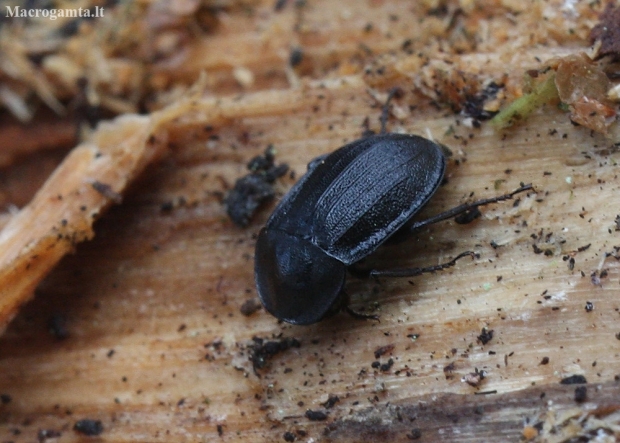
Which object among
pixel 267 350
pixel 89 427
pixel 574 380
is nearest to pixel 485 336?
pixel 574 380

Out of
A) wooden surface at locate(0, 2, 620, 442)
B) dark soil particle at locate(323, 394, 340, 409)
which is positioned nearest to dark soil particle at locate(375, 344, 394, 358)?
wooden surface at locate(0, 2, 620, 442)

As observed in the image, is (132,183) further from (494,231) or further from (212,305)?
(494,231)

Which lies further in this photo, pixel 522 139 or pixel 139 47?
pixel 139 47

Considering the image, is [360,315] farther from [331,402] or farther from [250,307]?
[250,307]

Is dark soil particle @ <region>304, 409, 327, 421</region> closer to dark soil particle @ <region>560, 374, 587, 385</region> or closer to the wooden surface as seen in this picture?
the wooden surface

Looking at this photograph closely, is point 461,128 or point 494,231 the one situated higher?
point 461,128

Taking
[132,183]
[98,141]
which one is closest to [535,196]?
[132,183]

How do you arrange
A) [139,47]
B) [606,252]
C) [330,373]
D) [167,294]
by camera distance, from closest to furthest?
[606,252] → [330,373] → [167,294] → [139,47]
